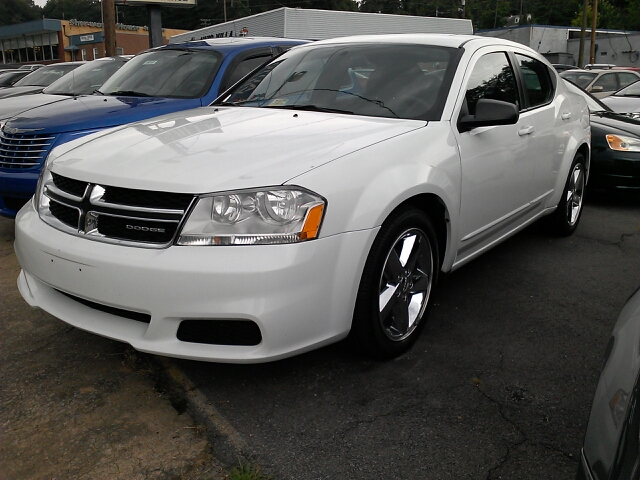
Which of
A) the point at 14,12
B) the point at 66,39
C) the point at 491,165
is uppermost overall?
the point at 491,165

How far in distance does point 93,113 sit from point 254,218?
3182mm

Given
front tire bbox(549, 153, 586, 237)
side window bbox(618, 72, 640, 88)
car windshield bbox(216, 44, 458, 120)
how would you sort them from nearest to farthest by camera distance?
1. car windshield bbox(216, 44, 458, 120)
2. front tire bbox(549, 153, 586, 237)
3. side window bbox(618, 72, 640, 88)

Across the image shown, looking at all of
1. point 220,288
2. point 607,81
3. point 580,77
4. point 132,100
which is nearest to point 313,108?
point 220,288

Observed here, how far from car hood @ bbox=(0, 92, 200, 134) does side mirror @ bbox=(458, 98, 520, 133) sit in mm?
2813

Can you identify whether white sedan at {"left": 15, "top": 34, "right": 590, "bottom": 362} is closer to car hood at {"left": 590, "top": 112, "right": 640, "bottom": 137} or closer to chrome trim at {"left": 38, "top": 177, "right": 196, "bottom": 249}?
chrome trim at {"left": 38, "top": 177, "right": 196, "bottom": 249}

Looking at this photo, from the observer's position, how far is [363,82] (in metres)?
3.68

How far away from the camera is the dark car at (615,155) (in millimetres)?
6348

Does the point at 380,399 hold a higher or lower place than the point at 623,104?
lower

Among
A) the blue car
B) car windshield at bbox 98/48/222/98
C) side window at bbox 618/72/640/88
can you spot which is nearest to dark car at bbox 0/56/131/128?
car windshield at bbox 98/48/222/98

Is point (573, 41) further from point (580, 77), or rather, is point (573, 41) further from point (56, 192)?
point (56, 192)

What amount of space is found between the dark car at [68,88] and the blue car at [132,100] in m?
0.92

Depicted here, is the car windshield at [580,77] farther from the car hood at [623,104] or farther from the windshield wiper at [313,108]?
the windshield wiper at [313,108]

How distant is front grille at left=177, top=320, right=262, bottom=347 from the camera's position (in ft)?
8.14

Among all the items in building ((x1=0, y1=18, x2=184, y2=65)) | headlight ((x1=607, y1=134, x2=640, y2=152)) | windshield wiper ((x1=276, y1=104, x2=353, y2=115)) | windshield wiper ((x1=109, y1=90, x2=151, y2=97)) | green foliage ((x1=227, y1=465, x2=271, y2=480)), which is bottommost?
building ((x1=0, y1=18, x2=184, y2=65))
